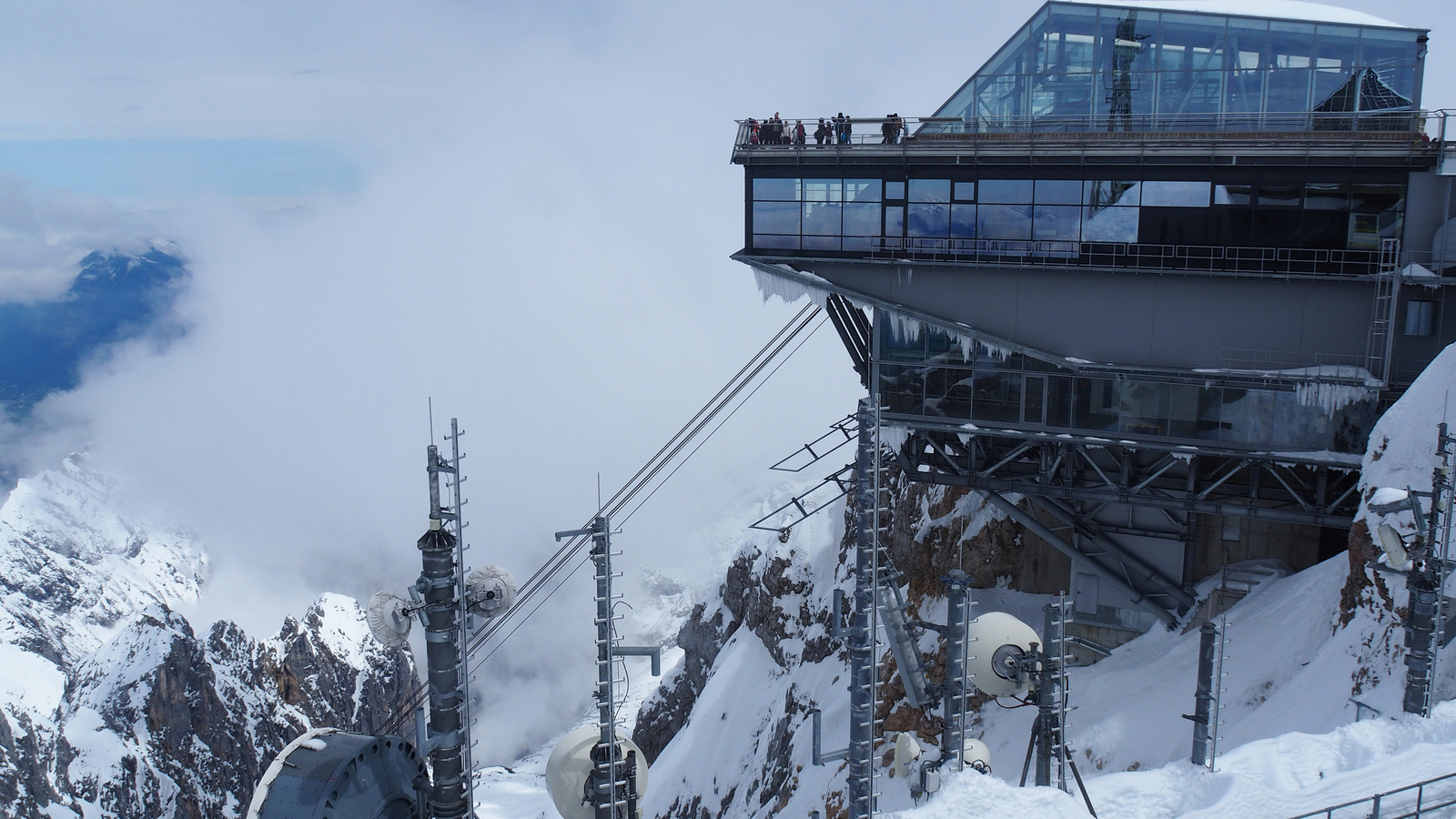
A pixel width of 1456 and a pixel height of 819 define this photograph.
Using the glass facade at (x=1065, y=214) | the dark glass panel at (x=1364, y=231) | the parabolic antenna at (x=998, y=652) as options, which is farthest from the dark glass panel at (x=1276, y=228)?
the parabolic antenna at (x=998, y=652)

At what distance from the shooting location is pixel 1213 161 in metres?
25.4

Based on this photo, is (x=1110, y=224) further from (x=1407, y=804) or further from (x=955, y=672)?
(x=1407, y=804)

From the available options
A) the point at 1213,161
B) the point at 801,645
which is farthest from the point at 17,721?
the point at 1213,161

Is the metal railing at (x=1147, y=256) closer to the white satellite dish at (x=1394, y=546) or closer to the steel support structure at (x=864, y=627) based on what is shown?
the white satellite dish at (x=1394, y=546)

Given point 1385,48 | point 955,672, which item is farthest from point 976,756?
point 1385,48

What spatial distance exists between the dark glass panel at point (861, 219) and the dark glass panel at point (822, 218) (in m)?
0.33

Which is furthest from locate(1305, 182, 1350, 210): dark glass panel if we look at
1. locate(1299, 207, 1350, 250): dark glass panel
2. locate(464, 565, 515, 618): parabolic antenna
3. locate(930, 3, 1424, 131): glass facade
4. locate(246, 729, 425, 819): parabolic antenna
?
locate(246, 729, 425, 819): parabolic antenna

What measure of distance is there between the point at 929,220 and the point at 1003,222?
222cm

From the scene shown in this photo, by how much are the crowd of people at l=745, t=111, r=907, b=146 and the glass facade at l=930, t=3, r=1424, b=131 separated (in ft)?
7.52

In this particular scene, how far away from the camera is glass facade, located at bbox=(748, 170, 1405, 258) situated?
2509 centimetres

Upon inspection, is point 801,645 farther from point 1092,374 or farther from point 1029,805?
point 1029,805

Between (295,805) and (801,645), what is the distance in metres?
37.7

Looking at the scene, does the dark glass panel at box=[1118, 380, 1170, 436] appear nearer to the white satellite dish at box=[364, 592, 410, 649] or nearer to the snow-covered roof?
the snow-covered roof

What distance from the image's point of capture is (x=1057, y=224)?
87.9ft
